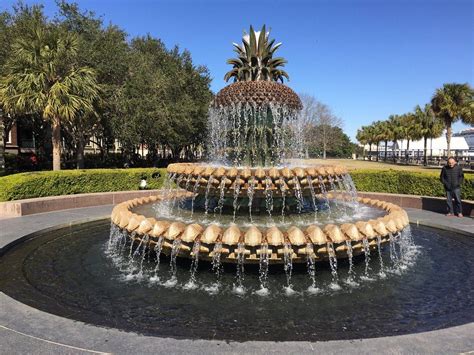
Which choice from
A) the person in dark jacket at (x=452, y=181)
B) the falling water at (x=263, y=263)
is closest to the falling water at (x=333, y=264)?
the falling water at (x=263, y=263)

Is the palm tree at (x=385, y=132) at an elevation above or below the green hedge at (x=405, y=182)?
above

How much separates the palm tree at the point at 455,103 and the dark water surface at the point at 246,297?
41473mm

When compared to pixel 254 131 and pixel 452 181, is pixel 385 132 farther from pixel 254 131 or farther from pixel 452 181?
pixel 254 131

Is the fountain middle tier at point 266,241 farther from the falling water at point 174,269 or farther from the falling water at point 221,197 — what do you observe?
the falling water at point 221,197

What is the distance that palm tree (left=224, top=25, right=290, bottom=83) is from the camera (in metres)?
8.87

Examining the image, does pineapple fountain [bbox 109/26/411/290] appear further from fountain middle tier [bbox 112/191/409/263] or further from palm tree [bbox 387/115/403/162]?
palm tree [bbox 387/115/403/162]

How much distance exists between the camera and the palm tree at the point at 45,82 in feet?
55.7

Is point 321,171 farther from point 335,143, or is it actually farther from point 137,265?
point 335,143

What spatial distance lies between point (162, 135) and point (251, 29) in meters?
18.8

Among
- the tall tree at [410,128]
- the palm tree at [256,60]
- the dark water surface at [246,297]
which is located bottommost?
the dark water surface at [246,297]

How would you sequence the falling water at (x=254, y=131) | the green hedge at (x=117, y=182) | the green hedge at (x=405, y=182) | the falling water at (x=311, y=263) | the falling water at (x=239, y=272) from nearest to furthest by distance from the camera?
the falling water at (x=239, y=272) < the falling water at (x=311, y=263) < the falling water at (x=254, y=131) < the green hedge at (x=117, y=182) < the green hedge at (x=405, y=182)

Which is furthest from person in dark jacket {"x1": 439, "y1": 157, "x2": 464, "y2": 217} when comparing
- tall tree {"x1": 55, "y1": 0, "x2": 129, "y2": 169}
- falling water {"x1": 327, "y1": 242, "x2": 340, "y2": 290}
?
tall tree {"x1": 55, "y1": 0, "x2": 129, "y2": 169}

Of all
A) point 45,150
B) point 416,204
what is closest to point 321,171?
point 416,204

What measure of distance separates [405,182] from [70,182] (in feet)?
43.3
